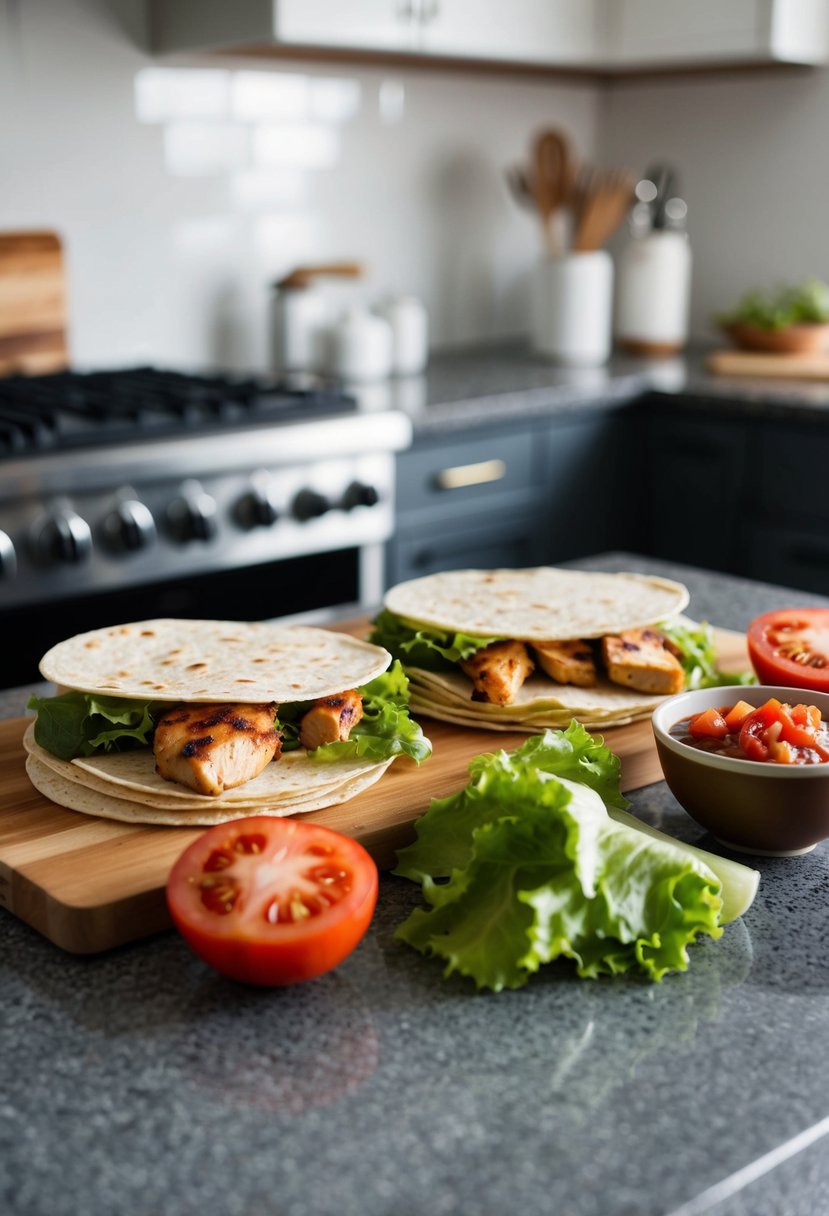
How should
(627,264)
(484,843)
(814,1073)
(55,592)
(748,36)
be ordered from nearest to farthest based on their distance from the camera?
(814,1073)
(484,843)
(55,592)
(748,36)
(627,264)

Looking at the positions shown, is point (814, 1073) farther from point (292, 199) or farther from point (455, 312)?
point (455, 312)

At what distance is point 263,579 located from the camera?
2588 mm

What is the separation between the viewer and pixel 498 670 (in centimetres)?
123

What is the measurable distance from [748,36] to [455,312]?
41.4 inches

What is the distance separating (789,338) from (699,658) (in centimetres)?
221

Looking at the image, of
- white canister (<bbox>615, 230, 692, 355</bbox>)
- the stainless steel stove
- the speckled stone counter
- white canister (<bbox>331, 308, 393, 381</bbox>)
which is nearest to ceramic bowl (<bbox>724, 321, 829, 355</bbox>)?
white canister (<bbox>615, 230, 692, 355</bbox>)

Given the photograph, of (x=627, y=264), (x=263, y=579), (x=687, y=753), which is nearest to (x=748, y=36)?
(x=627, y=264)

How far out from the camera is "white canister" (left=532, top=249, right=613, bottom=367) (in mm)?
3520

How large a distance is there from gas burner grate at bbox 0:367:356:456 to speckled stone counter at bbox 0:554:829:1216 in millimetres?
1410

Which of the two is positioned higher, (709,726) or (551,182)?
(551,182)

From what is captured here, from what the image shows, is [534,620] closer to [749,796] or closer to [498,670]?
[498,670]

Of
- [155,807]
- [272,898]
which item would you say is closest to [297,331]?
[155,807]

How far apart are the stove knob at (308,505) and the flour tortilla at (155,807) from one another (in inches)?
56.3

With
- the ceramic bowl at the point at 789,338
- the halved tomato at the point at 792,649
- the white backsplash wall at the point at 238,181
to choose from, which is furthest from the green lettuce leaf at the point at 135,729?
the ceramic bowl at the point at 789,338
